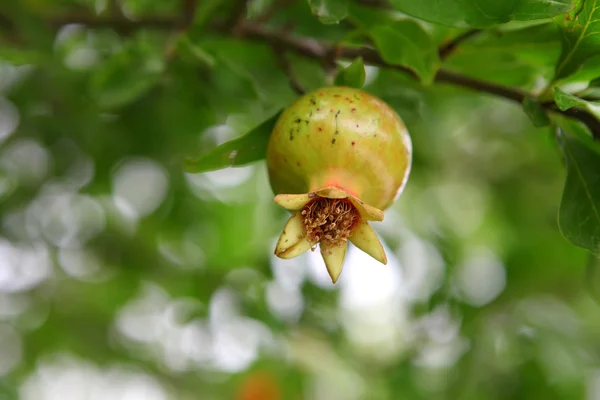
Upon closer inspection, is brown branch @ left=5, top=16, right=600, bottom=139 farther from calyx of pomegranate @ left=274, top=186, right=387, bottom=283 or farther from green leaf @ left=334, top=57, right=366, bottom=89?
calyx of pomegranate @ left=274, top=186, right=387, bottom=283

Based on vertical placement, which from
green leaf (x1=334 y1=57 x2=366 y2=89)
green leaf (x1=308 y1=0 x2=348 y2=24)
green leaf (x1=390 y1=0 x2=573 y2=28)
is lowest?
green leaf (x1=334 y1=57 x2=366 y2=89)

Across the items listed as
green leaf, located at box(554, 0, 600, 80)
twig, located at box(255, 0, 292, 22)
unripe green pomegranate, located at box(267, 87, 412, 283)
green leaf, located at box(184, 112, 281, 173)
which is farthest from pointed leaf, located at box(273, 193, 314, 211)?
twig, located at box(255, 0, 292, 22)

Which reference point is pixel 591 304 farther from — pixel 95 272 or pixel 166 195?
pixel 95 272

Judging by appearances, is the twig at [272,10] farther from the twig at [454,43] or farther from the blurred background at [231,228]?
the twig at [454,43]

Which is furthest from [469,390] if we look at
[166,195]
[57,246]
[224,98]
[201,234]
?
[57,246]

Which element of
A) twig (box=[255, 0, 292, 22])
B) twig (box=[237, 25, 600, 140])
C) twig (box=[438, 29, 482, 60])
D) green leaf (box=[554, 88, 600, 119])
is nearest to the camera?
green leaf (box=[554, 88, 600, 119])

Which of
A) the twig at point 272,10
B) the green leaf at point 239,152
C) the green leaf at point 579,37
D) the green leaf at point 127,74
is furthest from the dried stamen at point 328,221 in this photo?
the twig at point 272,10

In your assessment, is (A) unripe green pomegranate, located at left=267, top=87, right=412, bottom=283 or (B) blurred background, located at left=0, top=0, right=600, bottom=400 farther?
(B) blurred background, located at left=0, top=0, right=600, bottom=400

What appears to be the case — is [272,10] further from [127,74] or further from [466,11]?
[466,11]
